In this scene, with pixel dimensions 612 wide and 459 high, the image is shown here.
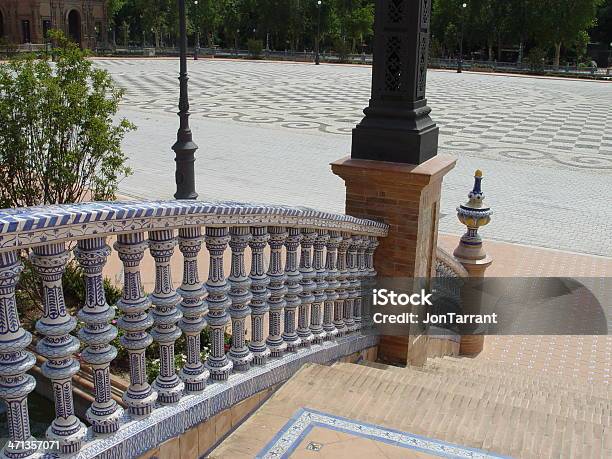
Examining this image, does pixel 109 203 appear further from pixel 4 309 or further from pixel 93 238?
pixel 4 309

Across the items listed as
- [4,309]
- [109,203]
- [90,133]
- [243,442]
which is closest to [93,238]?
[109,203]

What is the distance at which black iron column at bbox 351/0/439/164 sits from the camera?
447cm

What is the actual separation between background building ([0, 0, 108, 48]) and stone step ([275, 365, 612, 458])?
2667 inches

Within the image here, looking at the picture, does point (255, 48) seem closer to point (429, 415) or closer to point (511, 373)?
point (511, 373)

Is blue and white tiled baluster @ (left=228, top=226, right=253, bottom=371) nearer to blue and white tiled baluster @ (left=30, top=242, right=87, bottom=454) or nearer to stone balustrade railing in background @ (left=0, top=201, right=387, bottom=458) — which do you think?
stone balustrade railing in background @ (left=0, top=201, right=387, bottom=458)

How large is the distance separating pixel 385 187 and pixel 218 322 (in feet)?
6.71

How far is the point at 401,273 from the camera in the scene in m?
4.86

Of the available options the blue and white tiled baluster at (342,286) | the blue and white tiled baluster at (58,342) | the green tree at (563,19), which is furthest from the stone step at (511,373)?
the green tree at (563,19)

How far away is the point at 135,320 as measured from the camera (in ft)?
8.27

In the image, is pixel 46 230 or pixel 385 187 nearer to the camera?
pixel 46 230

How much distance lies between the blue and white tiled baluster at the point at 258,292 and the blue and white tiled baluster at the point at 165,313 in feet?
1.86

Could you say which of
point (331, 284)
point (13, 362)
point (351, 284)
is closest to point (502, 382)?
point (351, 284)

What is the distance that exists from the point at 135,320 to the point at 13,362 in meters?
0.55

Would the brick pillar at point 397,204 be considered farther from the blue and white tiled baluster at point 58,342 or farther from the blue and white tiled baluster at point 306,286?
the blue and white tiled baluster at point 58,342
